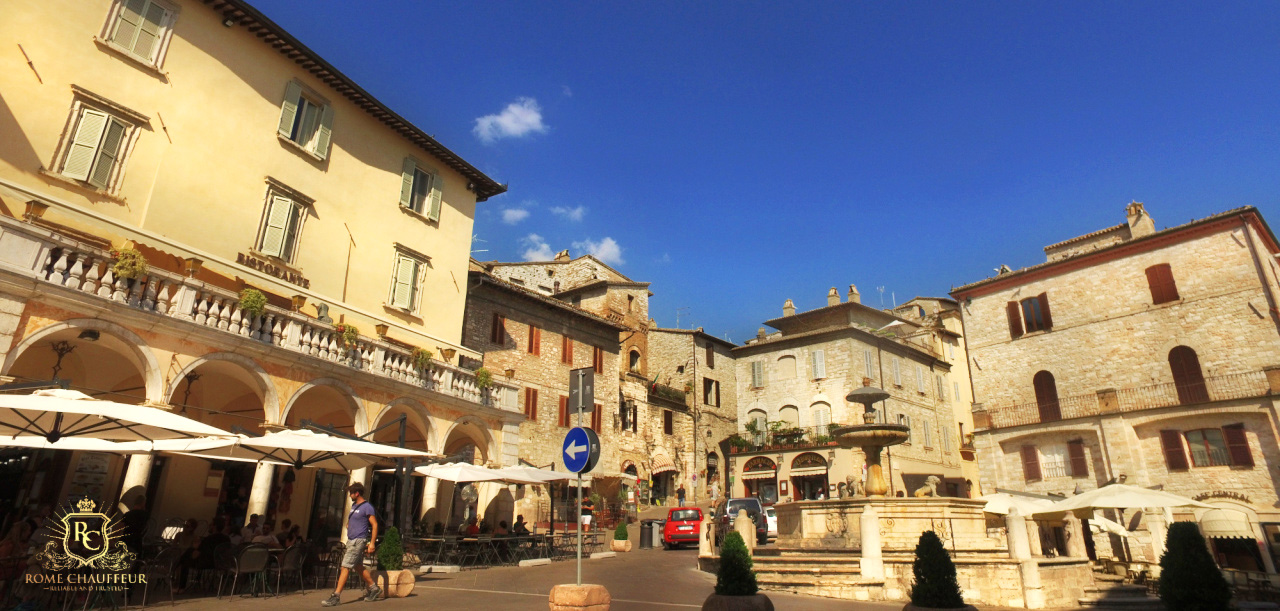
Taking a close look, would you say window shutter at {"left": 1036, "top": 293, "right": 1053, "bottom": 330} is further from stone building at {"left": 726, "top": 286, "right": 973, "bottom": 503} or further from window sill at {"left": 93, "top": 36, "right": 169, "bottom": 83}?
window sill at {"left": 93, "top": 36, "right": 169, "bottom": 83}

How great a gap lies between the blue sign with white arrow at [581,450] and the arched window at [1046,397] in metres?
29.1

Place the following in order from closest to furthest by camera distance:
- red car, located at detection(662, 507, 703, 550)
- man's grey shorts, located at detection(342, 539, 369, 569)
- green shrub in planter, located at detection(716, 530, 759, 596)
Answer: green shrub in planter, located at detection(716, 530, 759, 596), man's grey shorts, located at detection(342, 539, 369, 569), red car, located at detection(662, 507, 703, 550)

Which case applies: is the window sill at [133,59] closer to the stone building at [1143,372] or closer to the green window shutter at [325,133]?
the green window shutter at [325,133]

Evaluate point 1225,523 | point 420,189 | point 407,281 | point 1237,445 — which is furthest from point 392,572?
point 1237,445

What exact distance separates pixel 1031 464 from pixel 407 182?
94.1 ft

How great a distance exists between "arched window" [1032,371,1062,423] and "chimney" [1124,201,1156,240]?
300 inches

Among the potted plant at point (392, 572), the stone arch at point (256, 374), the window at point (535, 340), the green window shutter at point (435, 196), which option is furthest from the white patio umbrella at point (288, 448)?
the window at point (535, 340)

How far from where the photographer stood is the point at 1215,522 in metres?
23.4

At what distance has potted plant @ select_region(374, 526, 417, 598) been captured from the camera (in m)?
10.7

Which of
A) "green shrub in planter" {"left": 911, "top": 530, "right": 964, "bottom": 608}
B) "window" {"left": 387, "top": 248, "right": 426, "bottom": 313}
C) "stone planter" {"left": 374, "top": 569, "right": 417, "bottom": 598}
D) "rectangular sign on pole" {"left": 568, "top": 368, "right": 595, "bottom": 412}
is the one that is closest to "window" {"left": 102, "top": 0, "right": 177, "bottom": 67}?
"window" {"left": 387, "top": 248, "right": 426, "bottom": 313}

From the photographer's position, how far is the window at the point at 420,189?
21.1 m

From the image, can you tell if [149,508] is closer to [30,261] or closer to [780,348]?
[30,261]

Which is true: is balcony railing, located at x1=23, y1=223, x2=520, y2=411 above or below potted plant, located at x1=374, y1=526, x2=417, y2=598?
above

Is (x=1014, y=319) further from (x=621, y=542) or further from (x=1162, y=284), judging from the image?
(x=621, y=542)
